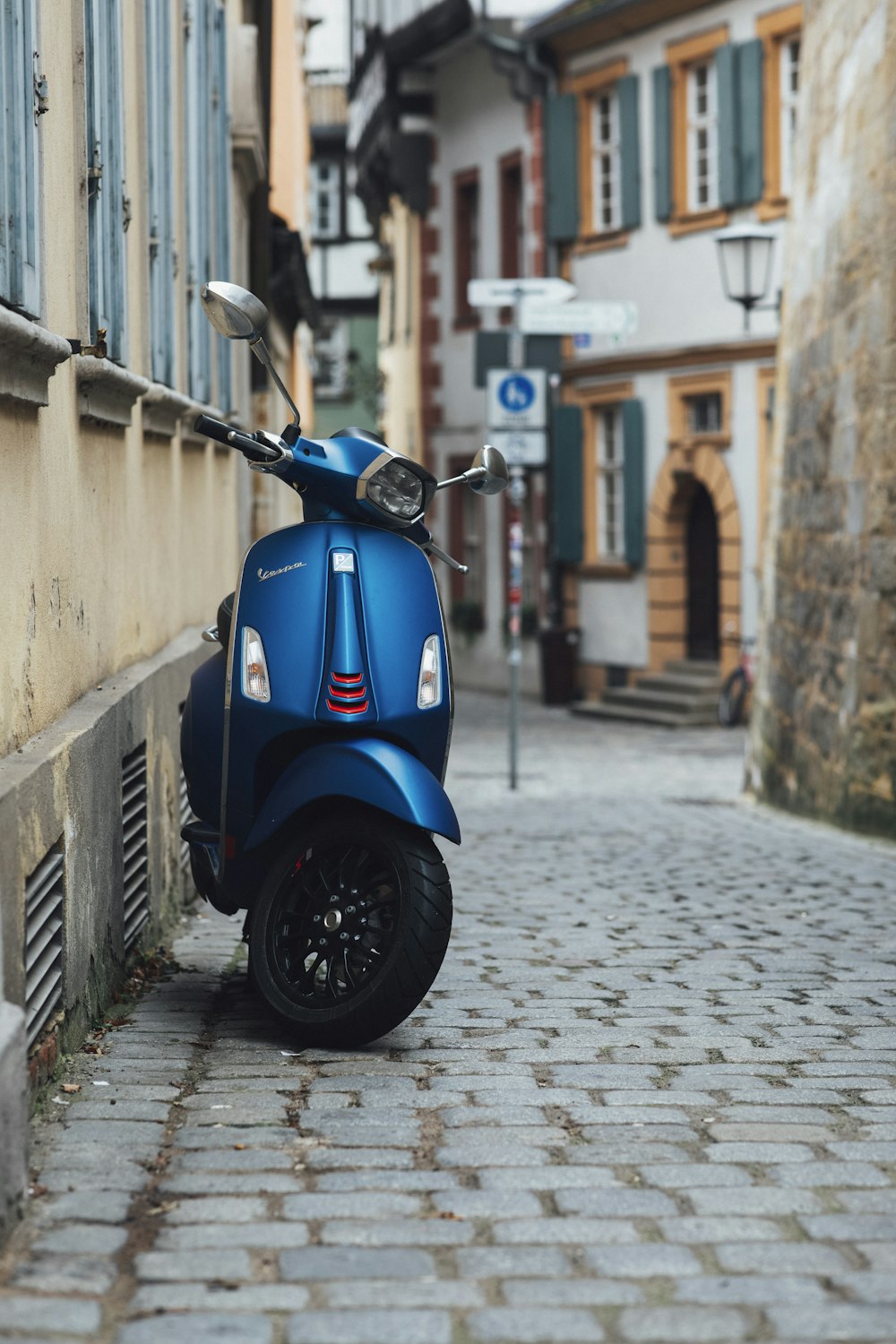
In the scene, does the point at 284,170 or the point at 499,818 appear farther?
the point at 284,170

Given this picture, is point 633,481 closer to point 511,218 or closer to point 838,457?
point 511,218

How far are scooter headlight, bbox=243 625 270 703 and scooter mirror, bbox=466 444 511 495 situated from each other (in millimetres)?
834

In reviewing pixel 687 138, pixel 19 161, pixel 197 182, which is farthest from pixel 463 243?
pixel 19 161

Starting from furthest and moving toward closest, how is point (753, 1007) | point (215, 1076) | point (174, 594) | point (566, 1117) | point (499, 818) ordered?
1. point (499, 818)
2. point (174, 594)
3. point (753, 1007)
4. point (215, 1076)
5. point (566, 1117)

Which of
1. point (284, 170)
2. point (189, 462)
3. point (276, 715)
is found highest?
point (284, 170)

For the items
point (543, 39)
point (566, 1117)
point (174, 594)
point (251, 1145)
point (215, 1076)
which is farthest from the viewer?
point (543, 39)

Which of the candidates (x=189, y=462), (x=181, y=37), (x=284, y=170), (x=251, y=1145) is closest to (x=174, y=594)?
(x=189, y=462)

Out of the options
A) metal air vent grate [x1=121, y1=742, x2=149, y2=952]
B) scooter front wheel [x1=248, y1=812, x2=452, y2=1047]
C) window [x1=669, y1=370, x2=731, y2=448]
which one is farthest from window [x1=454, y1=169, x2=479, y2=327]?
scooter front wheel [x1=248, y1=812, x2=452, y2=1047]

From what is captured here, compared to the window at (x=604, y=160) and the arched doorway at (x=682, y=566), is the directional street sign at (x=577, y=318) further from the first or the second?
the window at (x=604, y=160)

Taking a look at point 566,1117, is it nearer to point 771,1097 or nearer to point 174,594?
point 771,1097

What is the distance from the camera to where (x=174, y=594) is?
8.52m

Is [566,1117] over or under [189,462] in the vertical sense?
under

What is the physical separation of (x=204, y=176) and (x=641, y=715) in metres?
14.6

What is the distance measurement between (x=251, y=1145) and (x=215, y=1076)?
0.64 m
